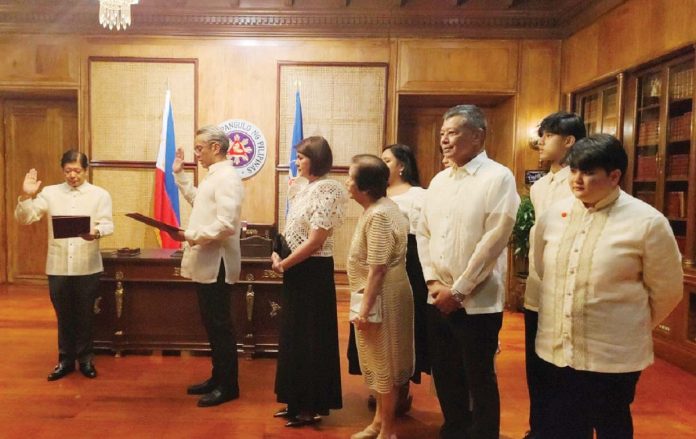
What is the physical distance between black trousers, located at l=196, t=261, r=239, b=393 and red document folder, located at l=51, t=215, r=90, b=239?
0.81 metres

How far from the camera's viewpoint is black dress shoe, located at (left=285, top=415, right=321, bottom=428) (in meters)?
2.60

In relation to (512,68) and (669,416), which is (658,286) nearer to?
(669,416)

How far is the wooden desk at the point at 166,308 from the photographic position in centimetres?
370

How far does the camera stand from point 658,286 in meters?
1.55

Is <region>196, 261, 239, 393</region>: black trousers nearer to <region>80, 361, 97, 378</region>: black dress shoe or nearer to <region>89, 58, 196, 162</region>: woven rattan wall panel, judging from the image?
<region>80, 361, 97, 378</region>: black dress shoe

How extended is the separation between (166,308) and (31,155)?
367 cm

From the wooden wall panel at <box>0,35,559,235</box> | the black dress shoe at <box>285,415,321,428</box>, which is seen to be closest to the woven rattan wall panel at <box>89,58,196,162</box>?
the wooden wall panel at <box>0,35,559,235</box>

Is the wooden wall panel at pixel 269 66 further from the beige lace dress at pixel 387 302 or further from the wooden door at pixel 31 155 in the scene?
the beige lace dress at pixel 387 302

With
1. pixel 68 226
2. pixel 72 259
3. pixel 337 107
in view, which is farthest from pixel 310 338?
pixel 337 107

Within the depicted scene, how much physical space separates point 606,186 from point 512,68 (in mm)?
4298

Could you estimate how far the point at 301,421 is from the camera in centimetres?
261

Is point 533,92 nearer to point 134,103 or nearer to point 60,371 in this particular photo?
point 134,103

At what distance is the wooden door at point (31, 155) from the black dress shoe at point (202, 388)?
417 cm

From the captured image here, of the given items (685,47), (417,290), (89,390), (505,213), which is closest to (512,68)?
(685,47)
